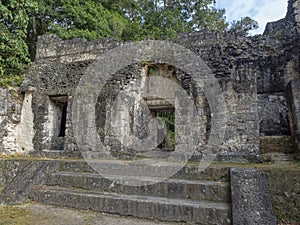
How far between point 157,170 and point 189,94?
9.86 ft

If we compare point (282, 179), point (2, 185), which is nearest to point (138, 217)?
point (282, 179)

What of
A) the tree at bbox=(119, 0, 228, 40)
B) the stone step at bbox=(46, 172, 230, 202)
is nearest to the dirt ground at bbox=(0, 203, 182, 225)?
the stone step at bbox=(46, 172, 230, 202)

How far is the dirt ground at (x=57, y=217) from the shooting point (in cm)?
323

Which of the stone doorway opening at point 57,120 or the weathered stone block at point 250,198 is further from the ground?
the stone doorway opening at point 57,120

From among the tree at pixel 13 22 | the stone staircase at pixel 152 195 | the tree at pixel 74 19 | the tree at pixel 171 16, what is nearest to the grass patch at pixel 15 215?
the stone staircase at pixel 152 195

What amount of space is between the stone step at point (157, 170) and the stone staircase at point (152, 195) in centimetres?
2

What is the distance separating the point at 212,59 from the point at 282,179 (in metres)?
4.53

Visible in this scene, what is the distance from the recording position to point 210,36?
8.92 m

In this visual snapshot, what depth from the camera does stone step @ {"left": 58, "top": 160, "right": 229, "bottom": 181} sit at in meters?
4.00

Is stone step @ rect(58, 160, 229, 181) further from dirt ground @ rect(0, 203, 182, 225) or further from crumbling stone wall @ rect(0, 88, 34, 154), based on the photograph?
crumbling stone wall @ rect(0, 88, 34, 154)

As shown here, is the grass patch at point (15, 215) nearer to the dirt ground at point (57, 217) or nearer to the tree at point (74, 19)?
the dirt ground at point (57, 217)

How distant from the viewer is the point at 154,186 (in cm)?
384

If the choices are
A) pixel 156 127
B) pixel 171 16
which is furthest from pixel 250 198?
pixel 171 16

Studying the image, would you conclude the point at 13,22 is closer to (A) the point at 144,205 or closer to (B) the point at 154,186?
(B) the point at 154,186
